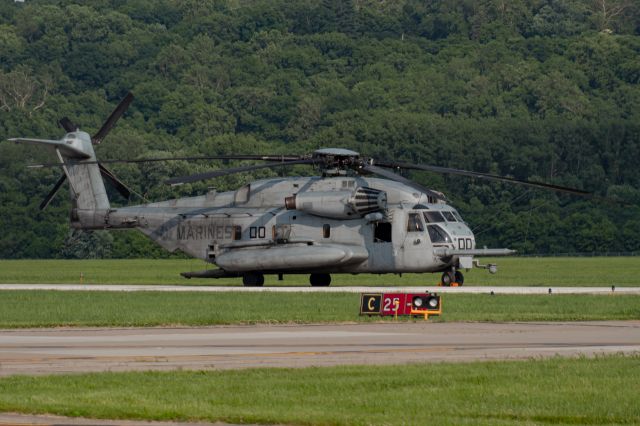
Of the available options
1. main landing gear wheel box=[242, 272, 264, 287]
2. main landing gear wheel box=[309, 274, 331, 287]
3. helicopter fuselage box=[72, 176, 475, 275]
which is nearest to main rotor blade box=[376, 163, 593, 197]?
helicopter fuselage box=[72, 176, 475, 275]

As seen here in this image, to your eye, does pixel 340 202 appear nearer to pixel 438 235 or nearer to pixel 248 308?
pixel 438 235

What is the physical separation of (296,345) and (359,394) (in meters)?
7.73

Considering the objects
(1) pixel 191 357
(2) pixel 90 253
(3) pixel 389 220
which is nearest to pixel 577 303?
(3) pixel 389 220

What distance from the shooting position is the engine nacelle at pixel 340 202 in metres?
55.4

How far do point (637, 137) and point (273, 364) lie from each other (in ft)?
498

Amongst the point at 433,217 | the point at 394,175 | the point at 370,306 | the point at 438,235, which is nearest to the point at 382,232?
the point at 433,217

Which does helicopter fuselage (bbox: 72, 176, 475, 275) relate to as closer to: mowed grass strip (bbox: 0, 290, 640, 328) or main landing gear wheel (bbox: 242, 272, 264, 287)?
main landing gear wheel (bbox: 242, 272, 264, 287)

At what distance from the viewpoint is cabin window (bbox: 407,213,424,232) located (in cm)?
5597

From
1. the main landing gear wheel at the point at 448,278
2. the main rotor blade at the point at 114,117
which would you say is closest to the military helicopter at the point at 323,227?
the main landing gear wheel at the point at 448,278

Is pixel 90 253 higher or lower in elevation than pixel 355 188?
lower

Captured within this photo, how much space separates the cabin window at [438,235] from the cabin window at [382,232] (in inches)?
60.6

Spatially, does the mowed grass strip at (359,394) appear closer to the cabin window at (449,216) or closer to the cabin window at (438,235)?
the cabin window at (438,235)

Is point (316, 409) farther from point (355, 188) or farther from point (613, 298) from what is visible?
point (355, 188)

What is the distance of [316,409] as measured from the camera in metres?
19.3
